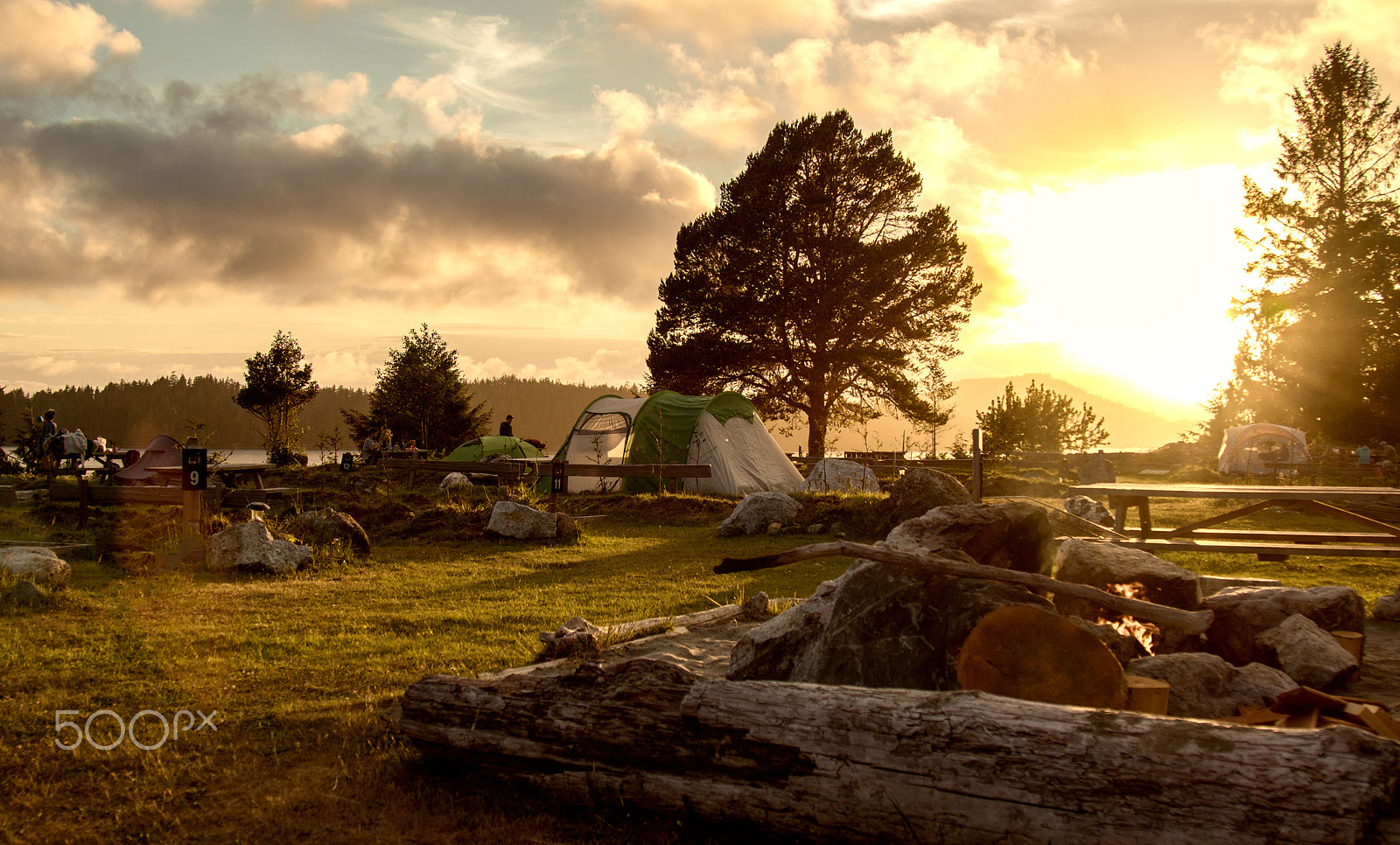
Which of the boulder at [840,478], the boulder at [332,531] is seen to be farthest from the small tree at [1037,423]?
the boulder at [332,531]

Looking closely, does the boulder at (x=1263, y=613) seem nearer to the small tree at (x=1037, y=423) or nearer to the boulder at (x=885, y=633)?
the boulder at (x=885, y=633)

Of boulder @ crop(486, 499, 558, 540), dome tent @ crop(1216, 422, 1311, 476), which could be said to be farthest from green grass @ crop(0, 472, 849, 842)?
dome tent @ crop(1216, 422, 1311, 476)

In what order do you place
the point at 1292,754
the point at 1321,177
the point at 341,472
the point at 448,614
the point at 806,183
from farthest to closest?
1. the point at 1321,177
2. the point at 806,183
3. the point at 341,472
4. the point at 448,614
5. the point at 1292,754

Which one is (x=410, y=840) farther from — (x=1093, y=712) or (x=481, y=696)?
(x=1093, y=712)

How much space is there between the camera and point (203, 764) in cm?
375

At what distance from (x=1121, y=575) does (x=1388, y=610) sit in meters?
3.55

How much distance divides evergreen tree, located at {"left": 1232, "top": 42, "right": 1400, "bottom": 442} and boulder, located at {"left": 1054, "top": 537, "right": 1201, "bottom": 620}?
117 feet

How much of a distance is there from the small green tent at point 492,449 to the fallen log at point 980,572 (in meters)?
25.4

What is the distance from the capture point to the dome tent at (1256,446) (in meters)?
27.2

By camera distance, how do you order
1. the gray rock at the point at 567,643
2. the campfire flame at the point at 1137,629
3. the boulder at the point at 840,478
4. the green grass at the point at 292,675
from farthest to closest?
the boulder at the point at 840,478, the gray rock at the point at 567,643, the campfire flame at the point at 1137,629, the green grass at the point at 292,675

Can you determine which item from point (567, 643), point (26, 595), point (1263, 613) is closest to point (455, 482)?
point (26, 595)

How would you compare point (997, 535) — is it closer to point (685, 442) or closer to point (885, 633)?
point (885, 633)

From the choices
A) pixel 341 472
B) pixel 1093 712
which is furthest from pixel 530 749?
pixel 341 472

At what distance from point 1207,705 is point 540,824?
3413 mm
